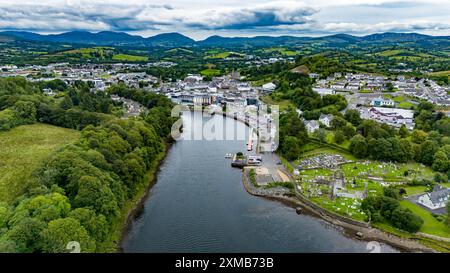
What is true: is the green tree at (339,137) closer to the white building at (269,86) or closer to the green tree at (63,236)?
the green tree at (63,236)

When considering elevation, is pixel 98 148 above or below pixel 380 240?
above

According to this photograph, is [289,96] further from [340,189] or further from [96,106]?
[340,189]

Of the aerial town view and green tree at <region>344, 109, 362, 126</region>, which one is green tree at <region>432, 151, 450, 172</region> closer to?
the aerial town view

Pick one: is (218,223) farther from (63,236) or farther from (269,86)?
(269,86)

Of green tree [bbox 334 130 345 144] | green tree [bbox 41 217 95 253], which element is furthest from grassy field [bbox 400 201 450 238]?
green tree [bbox 41 217 95 253]

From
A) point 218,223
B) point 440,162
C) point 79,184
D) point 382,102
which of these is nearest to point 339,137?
point 440,162
